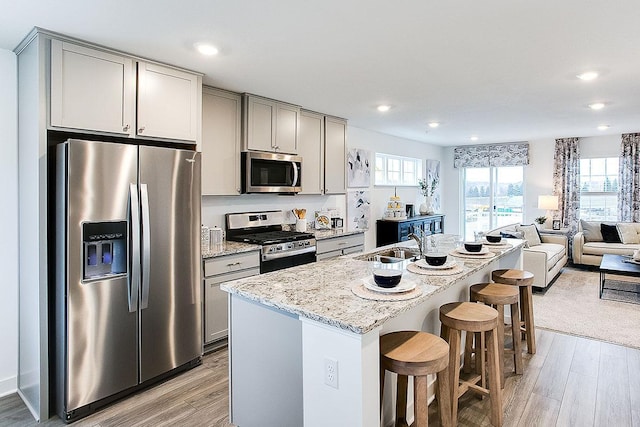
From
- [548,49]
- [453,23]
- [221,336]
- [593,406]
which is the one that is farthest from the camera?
[221,336]

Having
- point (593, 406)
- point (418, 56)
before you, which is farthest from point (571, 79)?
point (593, 406)

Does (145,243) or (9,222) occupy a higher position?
(9,222)

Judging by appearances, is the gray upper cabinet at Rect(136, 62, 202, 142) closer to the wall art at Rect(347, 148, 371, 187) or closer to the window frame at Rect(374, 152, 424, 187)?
the wall art at Rect(347, 148, 371, 187)

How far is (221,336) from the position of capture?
340cm

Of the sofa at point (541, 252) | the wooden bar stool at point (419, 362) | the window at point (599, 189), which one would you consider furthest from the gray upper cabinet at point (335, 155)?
the window at point (599, 189)

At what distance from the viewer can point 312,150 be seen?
473 centimetres

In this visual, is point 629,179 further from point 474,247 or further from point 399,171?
point 474,247

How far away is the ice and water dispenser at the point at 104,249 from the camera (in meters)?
2.38

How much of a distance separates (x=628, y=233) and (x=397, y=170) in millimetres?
3845

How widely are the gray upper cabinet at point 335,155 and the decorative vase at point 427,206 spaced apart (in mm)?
2761

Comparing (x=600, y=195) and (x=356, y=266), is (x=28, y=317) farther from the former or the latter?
(x=600, y=195)

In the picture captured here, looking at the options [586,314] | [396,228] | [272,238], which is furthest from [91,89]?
→ [586,314]

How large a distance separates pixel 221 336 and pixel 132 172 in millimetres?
1638

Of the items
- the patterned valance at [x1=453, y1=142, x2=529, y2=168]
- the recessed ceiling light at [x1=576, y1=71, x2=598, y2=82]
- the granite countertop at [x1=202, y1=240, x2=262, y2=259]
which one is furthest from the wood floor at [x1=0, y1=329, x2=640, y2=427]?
the patterned valance at [x1=453, y1=142, x2=529, y2=168]
